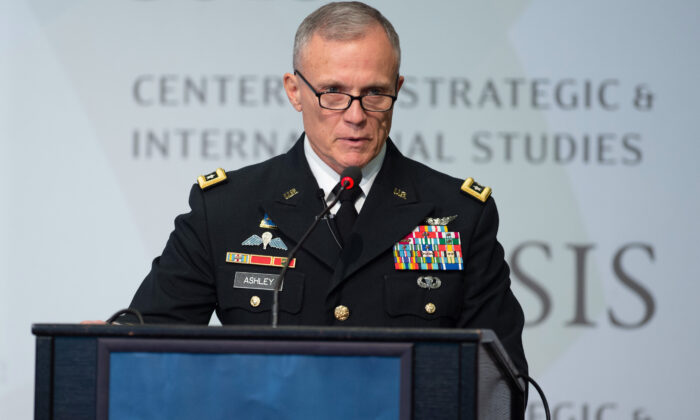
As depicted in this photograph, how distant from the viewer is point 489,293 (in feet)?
6.89

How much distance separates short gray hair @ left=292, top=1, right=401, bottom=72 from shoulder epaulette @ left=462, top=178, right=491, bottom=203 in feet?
1.02

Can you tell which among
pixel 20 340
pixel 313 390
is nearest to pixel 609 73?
pixel 20 340

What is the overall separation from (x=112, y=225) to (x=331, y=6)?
157 cm

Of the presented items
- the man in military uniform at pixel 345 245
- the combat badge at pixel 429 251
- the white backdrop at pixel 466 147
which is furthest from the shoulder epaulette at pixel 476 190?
the white backdrop at pixel 466 147

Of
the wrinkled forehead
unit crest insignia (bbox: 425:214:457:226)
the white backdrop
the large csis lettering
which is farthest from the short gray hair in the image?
the large csis lettering

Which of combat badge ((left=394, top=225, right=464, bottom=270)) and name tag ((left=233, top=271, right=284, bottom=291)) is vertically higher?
combat badge ((left=394, top=225, right=464, bottom=270))

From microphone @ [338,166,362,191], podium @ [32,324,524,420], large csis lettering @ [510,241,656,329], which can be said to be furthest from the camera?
large csis lettering @ [510,241,656,329]

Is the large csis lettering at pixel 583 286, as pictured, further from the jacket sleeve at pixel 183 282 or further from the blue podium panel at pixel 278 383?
the blue podium panel at pixel 278 383

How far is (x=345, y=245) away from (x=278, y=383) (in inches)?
29.9

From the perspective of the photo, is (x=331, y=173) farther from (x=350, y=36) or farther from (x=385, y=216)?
(x=350, y=36)

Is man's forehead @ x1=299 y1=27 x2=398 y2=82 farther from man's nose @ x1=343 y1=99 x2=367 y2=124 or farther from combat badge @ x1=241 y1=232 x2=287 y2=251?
combat badge @ x1=241 y1=232 x2=287 y2=251

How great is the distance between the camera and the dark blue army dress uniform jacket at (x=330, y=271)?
2.07m

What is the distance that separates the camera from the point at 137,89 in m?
3.48

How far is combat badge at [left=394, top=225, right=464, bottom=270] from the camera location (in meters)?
2.10
